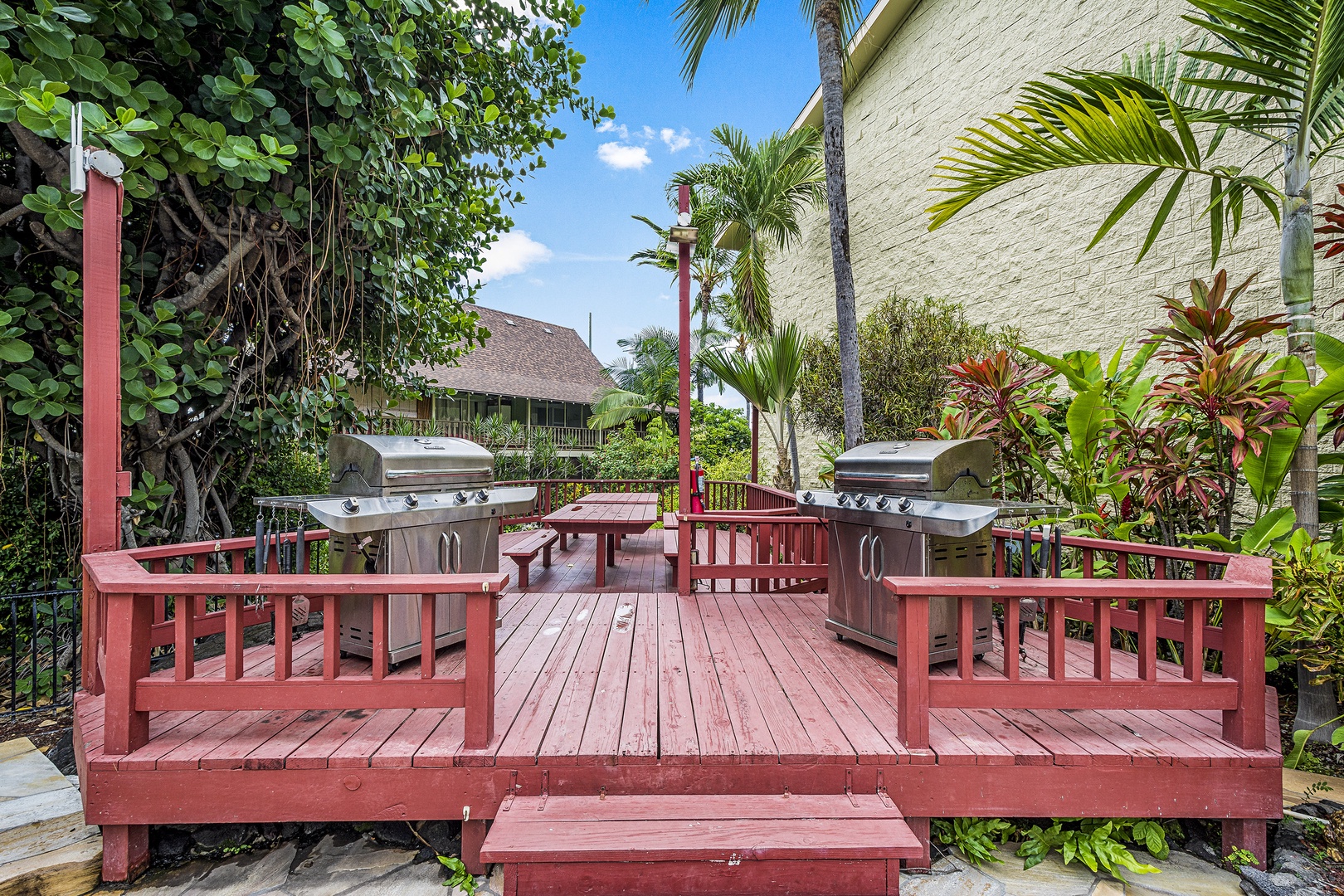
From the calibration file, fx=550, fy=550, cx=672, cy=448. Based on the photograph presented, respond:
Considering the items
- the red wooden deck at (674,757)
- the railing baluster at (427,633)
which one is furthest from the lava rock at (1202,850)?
the railing baluster at (427,633)

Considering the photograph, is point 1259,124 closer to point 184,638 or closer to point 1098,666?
point 1098,666

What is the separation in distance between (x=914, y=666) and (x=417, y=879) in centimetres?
209

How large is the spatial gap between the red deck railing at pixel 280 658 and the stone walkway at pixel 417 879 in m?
0.53

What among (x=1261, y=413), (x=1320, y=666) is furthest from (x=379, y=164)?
(x=1320, y=666)

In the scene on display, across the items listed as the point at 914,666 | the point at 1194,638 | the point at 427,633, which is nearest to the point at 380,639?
the point at 427,633

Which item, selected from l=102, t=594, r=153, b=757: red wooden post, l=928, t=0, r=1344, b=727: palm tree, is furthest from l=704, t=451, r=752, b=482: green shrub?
l=102, t=594, r=153, b=757: red wooden post

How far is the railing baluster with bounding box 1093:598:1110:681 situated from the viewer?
87.7 inches

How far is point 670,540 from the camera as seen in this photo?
5426mm

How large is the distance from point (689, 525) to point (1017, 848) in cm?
283

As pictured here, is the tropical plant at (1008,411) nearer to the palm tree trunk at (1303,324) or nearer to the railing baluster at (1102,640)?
the palm tree trunk at (1303,324)

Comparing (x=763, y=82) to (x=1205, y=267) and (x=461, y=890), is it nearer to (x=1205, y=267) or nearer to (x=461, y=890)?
(x=1205, y=267)

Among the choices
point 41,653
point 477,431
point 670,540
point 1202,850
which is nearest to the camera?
point 1202,850

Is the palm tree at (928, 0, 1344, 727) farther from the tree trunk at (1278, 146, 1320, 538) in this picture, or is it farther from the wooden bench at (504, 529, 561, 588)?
the wooden bench at (504, 529, 561, 588)

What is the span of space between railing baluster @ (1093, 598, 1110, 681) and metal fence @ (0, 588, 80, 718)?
545cm
